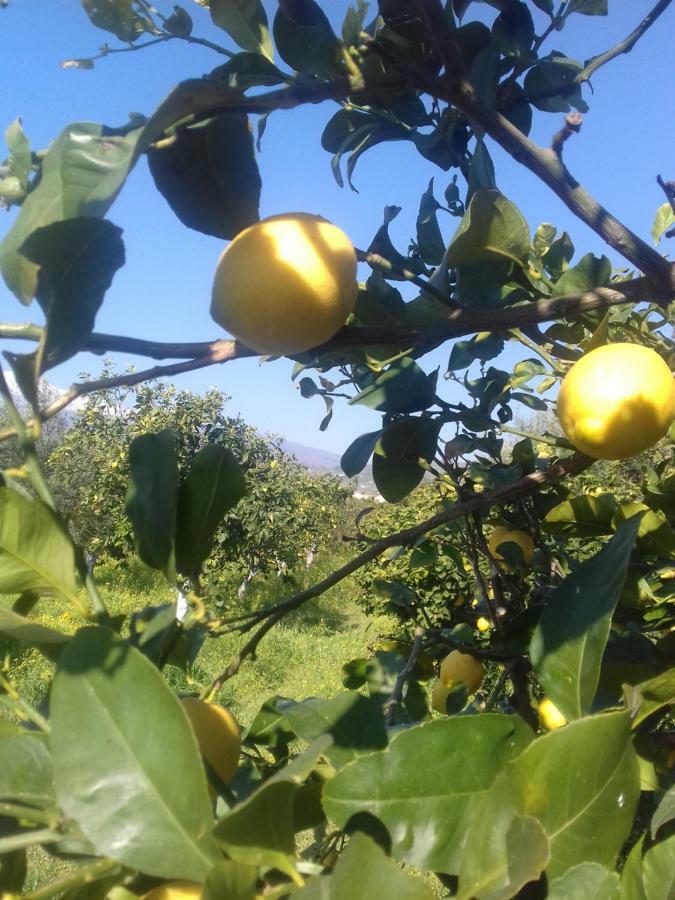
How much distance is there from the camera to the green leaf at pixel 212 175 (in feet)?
1.74

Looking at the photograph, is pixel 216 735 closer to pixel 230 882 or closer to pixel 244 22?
pixel 230 882

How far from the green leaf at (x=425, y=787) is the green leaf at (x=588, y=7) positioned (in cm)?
79

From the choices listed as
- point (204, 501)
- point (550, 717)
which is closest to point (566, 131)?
point (204, 501)

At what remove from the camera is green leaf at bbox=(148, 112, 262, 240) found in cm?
53

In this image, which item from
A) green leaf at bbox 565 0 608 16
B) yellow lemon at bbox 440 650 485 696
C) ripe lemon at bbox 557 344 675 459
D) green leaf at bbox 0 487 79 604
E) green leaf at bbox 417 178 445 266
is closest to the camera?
green leaf at bbox 0 487 79 604

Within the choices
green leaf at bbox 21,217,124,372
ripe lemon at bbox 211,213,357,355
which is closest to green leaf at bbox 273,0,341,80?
ripe lemon at bbox 211,213,357,355

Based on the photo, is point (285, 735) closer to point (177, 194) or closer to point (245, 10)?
point (177, 194)

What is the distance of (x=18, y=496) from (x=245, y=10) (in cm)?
45

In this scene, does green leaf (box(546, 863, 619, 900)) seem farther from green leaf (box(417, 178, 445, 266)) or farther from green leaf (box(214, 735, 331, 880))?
green leaf (box(417, 178, 445, 266))

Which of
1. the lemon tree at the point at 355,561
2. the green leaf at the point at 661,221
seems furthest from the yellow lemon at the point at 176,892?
the green leaf at the point at 661,221

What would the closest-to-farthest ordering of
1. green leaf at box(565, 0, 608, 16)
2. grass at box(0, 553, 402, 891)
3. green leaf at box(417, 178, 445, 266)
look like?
1. green leaf at box(565, 0, 608, 16)
2. green leaf at box(417, 178, 445, 266)
3. grass at box(0, 553, 402, 891)

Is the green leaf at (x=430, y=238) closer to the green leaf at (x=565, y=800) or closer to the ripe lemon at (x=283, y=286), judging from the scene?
the ripe lemon at (x=283, y=286)

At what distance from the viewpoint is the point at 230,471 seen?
54 cm

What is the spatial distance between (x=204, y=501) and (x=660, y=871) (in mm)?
398
